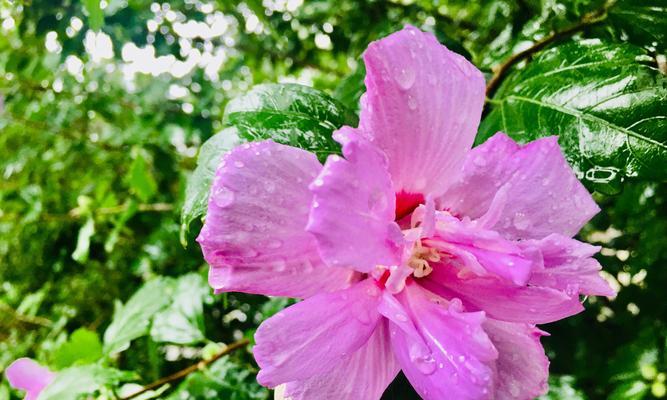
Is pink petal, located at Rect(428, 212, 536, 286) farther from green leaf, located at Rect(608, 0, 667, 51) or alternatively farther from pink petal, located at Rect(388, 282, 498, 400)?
green leaf, located at Rect(608, 0, 667, 51)

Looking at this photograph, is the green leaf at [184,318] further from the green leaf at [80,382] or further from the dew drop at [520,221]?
the dew drop at [520,221]

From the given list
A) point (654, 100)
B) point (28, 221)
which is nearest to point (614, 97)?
point (654, 100)

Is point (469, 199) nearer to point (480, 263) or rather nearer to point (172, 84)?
point (480, 263)

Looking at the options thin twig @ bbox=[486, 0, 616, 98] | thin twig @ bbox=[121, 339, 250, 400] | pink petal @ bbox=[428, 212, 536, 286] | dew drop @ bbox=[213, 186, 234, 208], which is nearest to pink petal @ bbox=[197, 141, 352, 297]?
dew drop @ bbox=[213, 186, 234, 208]

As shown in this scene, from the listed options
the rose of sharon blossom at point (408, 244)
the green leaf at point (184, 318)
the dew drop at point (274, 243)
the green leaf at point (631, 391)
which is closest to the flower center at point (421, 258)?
the rose of sharon blossom at point (408, 244)

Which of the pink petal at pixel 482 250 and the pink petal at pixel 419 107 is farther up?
the pink petal at pixel 419 107

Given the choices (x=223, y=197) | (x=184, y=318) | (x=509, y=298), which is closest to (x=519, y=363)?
(x=509, y=298)
